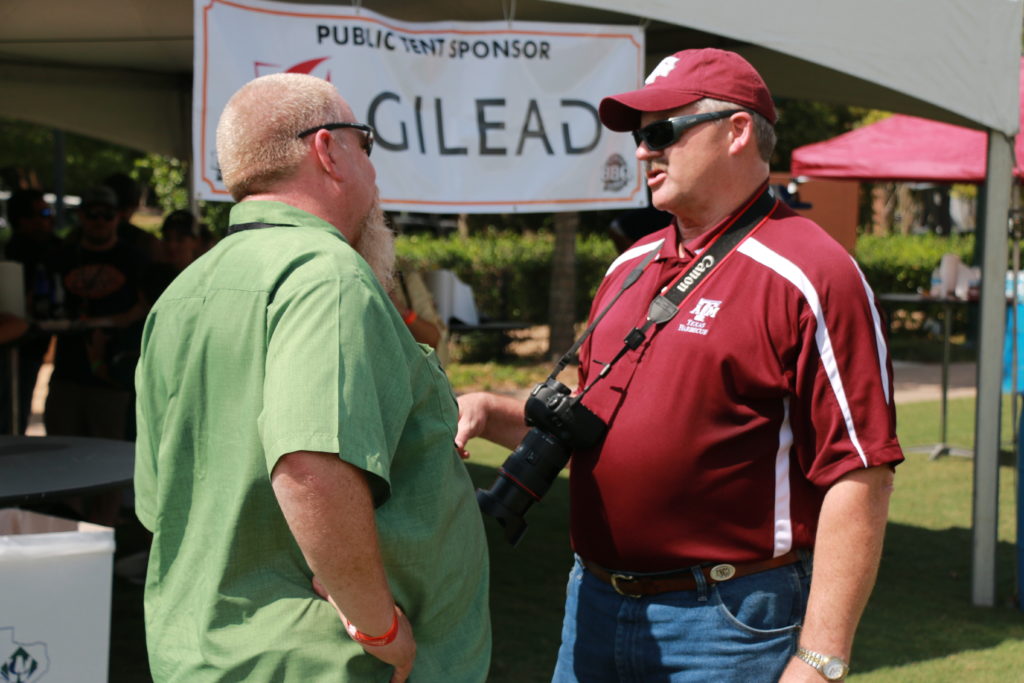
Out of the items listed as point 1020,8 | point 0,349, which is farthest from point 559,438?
point 0,349

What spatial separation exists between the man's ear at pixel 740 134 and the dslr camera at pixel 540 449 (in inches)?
21.8

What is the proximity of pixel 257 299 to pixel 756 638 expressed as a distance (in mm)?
1058

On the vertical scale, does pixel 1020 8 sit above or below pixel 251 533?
above

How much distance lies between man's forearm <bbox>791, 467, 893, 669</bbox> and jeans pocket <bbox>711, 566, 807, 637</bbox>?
0.14 meters

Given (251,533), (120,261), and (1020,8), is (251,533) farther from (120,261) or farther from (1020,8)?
(120,261)

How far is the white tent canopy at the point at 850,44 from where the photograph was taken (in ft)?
14.1

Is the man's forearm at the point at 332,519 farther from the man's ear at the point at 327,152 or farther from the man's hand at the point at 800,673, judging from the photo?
the man's hand at the point at 800,673

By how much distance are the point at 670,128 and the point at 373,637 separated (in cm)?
108

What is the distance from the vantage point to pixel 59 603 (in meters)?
2.74

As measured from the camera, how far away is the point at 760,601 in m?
2.01

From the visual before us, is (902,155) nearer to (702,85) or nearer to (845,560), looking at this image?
(702,85)

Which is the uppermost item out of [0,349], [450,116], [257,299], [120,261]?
[450,116]

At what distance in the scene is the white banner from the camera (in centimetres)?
417

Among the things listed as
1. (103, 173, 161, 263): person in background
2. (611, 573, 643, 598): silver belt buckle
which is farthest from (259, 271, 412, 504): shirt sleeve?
(103, 173, 161, 263): person in background
